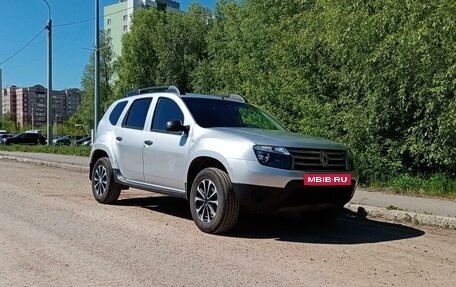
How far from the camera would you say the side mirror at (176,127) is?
285 inches

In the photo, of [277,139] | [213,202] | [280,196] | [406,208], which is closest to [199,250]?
[213,202]

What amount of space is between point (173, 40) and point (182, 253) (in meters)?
34.8

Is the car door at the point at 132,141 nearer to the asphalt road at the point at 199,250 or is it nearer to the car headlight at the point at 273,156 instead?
the asphalt road at the point at 199,250

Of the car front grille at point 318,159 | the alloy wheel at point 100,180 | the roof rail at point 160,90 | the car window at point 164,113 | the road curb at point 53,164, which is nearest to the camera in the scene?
the car front grille at point 318,159

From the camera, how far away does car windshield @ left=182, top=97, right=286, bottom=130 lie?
7565 millimetres

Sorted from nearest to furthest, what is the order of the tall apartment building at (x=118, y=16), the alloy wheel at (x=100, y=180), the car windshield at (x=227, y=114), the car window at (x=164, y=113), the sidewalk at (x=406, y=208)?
1. the car windshield at (x=227, y=114)
2. the car window at (x=164, y=113)
3. the sidewalk at (x=406, y=208)
4. the alloy wheel at (x=100, y=180)
5. the tall apartment building at (x=118, y=16)

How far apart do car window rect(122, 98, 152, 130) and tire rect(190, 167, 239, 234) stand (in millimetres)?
1899

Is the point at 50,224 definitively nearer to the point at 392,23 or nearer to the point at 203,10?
the point at 392,23

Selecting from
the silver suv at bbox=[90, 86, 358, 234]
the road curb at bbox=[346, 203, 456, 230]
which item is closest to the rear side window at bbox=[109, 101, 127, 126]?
the silver suv at bbox=[90, 86, 358, 234]

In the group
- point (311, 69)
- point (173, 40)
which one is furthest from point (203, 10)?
point (311, 69)

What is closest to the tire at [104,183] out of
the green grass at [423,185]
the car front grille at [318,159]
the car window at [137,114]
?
the car window at [137,114]

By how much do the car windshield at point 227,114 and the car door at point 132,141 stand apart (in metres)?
1.00

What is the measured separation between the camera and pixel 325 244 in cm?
651

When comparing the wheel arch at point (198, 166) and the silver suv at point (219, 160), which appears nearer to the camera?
the silver suv at point (219, 160)
